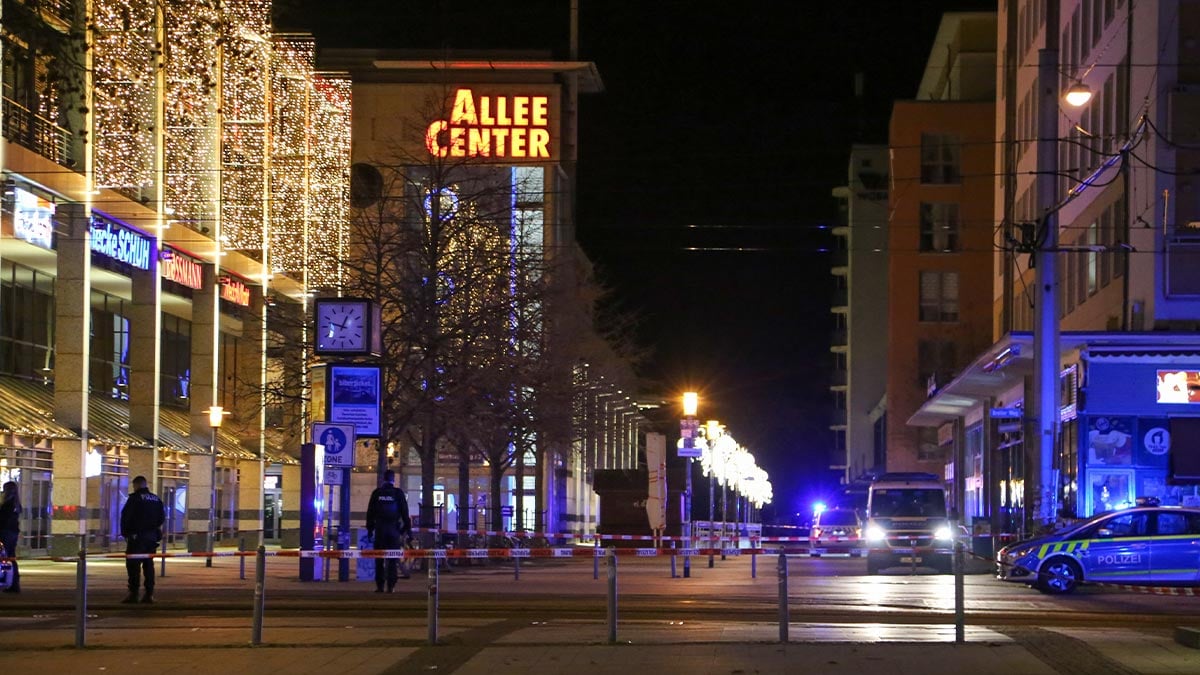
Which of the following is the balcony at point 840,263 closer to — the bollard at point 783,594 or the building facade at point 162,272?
the building facade at point 162,272

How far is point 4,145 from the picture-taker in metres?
39.5

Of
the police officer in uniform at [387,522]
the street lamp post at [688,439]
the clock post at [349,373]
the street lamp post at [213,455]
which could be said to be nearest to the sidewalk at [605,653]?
the police officer in uniform at [387,522]

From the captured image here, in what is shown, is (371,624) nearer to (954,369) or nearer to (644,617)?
(644,617)

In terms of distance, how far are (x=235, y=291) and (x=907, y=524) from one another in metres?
27.1

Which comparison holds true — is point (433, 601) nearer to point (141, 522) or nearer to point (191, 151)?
point (141, 522)

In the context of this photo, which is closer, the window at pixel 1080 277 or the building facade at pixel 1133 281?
the building facade at pixel 1133 281

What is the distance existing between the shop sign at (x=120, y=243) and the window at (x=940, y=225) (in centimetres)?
Result: 4945

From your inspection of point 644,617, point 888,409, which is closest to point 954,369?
point 888,409

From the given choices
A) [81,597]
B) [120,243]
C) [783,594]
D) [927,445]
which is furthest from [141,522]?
[927,445]

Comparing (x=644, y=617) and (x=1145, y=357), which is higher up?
(x=1145, y=357)

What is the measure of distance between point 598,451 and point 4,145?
54.4 meters

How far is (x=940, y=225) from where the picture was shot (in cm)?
8875

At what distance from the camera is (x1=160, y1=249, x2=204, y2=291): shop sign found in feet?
169

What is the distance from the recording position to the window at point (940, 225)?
8862cm
